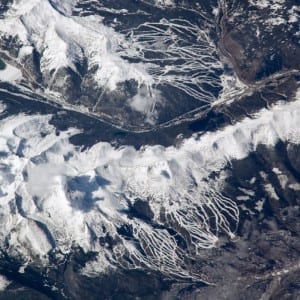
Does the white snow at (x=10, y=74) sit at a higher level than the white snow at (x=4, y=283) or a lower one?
higher

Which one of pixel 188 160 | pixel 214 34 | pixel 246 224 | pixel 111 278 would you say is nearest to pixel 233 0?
pixel 214 34

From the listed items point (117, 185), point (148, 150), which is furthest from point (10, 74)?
point (117, 185)

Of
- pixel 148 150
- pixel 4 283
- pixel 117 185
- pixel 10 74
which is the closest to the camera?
pixel 4 283

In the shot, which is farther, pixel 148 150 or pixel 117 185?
pixel 148 150

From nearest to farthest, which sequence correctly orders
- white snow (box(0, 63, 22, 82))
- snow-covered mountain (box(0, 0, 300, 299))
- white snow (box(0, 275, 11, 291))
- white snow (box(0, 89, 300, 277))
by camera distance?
white snow (box(0, 275, 11, 291)) → snow-covered mountain (box(0, 0, 300, 299)) → white snow (box(0, 89, 300, 277)) → white snow (box(0, 63, 22, 82))

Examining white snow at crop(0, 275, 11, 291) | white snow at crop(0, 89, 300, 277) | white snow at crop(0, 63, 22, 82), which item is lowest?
white snow at crop(0, 275, 11, 291)

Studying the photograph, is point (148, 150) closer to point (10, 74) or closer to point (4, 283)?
point (4, 283)

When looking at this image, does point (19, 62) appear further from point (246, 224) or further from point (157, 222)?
point (246, 224)

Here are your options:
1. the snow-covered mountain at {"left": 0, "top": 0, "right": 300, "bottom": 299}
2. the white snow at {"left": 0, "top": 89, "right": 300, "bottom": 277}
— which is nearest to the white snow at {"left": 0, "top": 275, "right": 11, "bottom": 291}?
the snow-covered mountain at {"left": 0, "top": 0, "right": 300, "bottom": 299}

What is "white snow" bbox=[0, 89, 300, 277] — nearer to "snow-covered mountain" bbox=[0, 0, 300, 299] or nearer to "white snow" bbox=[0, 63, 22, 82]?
"snow-covered mountain" bbox=[0, 0, 300, 299]

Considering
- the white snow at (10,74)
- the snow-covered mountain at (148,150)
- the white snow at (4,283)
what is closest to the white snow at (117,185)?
the snow-covered mountain at (148,150)

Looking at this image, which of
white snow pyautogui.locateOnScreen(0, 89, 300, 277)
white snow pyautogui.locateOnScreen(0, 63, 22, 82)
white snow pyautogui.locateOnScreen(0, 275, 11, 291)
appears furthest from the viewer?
white snow pyautogui.locateOnScreen(0, 63, 22, 82)

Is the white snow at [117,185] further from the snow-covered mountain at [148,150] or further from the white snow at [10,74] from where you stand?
the white snow at [10,74]
